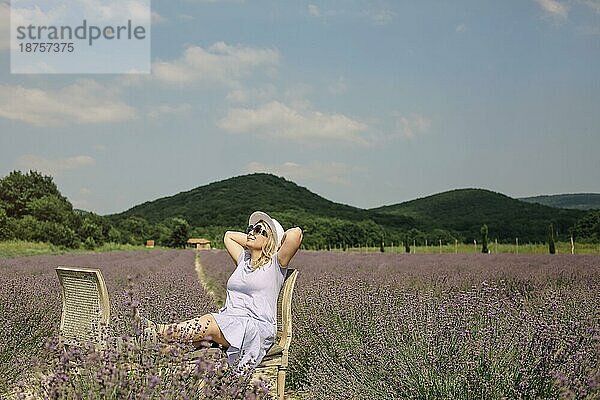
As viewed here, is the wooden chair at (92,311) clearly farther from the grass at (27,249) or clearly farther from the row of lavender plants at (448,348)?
the grass at (27,249)

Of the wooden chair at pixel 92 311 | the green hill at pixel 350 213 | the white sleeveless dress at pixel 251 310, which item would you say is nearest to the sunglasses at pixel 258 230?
the white sleeveless dress at pixel 251 310

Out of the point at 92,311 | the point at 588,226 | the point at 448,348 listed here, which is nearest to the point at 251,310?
the point at 92,311

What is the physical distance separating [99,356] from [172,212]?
74.2 meters

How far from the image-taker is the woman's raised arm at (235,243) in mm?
4514

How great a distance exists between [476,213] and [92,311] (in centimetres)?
6255

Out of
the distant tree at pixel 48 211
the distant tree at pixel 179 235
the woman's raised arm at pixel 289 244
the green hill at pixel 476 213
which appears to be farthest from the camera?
the distant tree at pixel 179 235

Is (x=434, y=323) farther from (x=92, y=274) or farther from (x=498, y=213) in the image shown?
(x=498, y=213)

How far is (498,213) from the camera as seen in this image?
60094 mm

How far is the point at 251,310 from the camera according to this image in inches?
160

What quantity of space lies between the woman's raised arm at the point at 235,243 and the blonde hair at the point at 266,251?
12.2 inches

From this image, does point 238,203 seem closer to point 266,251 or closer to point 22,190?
point 22,190

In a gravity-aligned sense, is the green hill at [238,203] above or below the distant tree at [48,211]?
above

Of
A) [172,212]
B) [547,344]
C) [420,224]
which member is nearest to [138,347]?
[547,344]

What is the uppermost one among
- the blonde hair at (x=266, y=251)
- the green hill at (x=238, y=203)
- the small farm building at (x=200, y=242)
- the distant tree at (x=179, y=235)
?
the green hill at (x=238, y=203)
